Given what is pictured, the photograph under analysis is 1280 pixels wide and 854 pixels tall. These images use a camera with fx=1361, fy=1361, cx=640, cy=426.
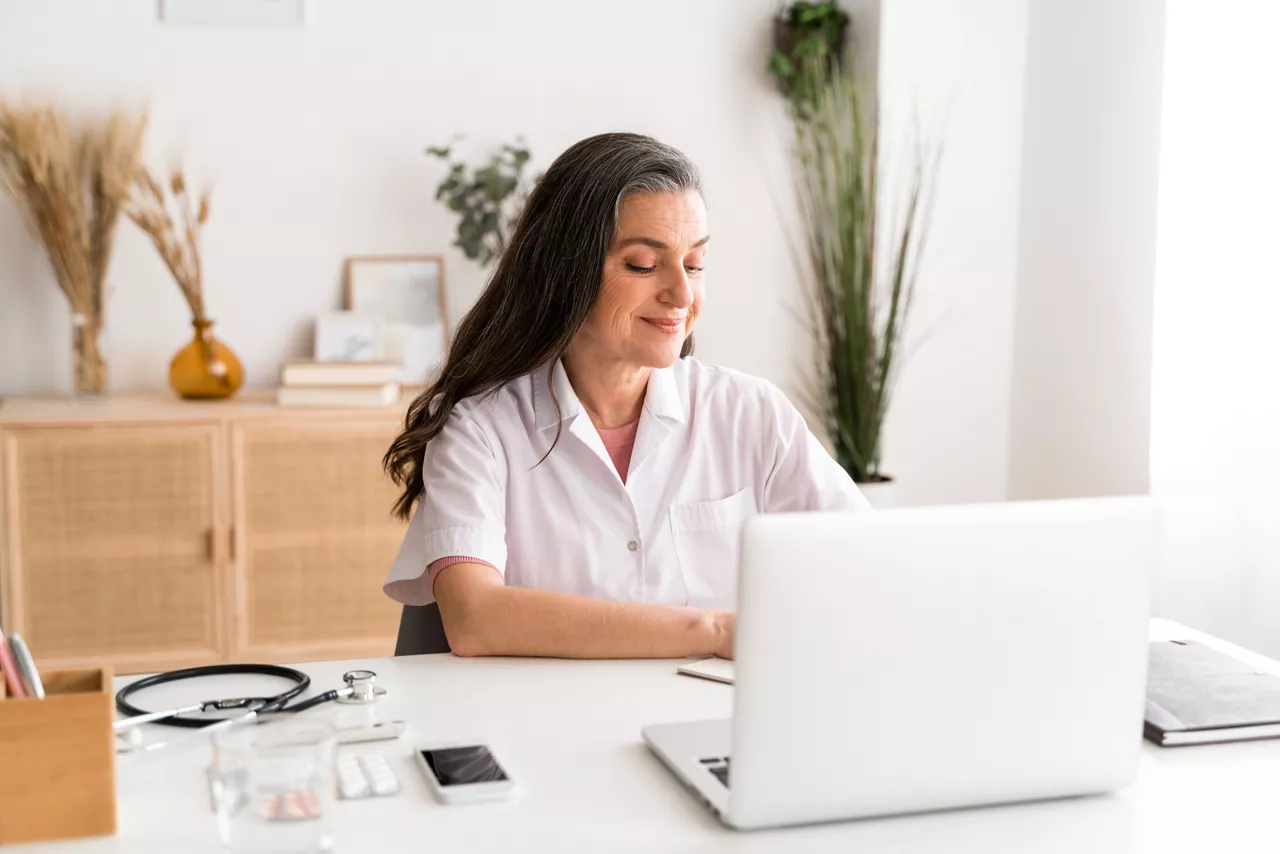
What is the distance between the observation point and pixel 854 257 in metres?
3.73

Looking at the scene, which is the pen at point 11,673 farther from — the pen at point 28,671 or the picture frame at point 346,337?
the picture frame at point 346,337

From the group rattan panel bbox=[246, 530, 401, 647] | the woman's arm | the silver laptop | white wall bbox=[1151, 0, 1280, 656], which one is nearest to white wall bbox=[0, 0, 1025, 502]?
rattan panel bbox=[246, 530, 401, 647]

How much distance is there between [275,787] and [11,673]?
31cm

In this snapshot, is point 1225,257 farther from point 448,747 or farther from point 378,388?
point 448,747

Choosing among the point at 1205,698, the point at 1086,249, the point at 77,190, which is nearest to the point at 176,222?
the point at 77,190

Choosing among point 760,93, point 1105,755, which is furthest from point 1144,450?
point 1105,755

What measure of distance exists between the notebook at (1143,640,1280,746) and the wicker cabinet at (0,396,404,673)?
2.31 metres

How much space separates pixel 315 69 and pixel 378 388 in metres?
0.92

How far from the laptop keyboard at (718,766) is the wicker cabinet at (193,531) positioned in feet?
7.70

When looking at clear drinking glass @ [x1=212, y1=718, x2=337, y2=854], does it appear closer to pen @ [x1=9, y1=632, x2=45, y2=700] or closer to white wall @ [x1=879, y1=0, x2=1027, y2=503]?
pen @ [x1=9, y1=632, x2=45, y2=700]

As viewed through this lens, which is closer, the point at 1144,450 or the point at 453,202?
the point at 1144,450

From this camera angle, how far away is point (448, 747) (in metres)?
1.31

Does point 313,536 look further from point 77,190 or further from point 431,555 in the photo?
point 431,555

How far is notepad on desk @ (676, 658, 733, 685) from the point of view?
158 centimetres
